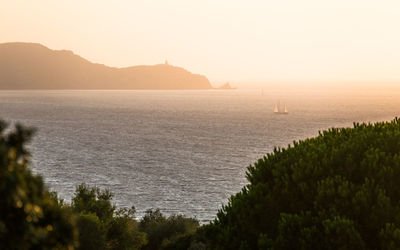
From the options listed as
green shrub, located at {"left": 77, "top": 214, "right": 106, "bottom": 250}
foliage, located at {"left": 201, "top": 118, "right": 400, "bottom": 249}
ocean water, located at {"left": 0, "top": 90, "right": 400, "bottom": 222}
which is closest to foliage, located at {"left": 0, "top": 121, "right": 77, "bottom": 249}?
foliage, located at {"left": 201, "top": 118, "right": 400, "bottom": 249}

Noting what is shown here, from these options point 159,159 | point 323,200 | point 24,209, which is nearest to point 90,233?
point 323,200

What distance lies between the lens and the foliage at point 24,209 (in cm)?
510

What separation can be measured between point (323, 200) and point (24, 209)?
13.1 metres

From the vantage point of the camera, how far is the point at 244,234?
17.1 meters

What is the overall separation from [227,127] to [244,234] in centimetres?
16428

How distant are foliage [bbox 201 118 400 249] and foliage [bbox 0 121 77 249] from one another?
10.9 meters

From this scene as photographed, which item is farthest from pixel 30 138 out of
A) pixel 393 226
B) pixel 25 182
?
pixel 393 226

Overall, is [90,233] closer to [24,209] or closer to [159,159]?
[24,209]

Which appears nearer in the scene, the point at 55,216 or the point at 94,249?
the point at 55,216

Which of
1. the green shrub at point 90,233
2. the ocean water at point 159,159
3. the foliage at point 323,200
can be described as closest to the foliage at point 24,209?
the foliage at point 323,200

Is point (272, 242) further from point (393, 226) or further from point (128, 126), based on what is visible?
point (128, 126)

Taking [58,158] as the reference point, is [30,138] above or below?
above

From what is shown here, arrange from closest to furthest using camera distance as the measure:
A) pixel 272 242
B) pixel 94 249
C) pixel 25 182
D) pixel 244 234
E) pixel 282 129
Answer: pixel 25 182 → pixel 272 242 → pixel 244 234 → pixel 94 249 → pixel 282 129

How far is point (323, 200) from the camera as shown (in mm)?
16078
